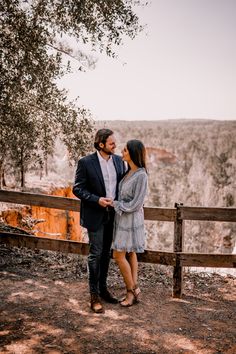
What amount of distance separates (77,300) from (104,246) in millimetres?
917

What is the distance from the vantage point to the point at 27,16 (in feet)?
23.4

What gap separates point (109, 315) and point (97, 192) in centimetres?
167

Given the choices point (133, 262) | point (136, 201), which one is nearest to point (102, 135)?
point (136, 201)

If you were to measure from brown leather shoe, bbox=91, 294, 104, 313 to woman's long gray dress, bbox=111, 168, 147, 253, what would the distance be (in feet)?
2.44

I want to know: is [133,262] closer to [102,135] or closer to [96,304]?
[96,304]

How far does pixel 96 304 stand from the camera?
4840mm

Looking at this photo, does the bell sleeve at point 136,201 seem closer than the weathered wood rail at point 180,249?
Yes

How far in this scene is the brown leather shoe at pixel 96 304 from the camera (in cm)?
477

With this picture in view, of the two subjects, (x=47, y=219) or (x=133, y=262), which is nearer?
(x=133, y=262)

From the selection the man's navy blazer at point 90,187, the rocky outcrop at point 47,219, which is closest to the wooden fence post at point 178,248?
the man's navy blazer at point 90,187

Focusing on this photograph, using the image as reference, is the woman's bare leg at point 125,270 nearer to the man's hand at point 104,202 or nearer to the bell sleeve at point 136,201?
the bell sleeve at point 136,201

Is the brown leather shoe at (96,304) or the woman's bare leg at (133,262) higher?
the woman's bare leg at (133,262)

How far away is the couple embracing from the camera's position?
4.67 meters

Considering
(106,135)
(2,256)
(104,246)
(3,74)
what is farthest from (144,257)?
(3,74)
